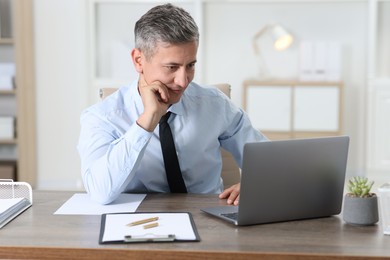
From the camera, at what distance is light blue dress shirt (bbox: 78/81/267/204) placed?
1720mm

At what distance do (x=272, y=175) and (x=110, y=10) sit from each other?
3.36m

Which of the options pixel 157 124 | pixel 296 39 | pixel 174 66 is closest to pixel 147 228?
pixel 157 124

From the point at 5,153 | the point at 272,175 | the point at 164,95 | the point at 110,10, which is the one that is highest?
the point at 110,10

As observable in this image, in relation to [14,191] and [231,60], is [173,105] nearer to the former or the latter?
[14,191]

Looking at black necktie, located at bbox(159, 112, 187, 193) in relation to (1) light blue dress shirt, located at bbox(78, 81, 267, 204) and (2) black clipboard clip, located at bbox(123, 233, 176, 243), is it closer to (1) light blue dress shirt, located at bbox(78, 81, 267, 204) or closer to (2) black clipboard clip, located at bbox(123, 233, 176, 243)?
(1) light blue dress shirt, located at bbox(78, 81, 267, 204)

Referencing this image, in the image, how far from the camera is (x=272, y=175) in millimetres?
1495

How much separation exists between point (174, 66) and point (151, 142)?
0.25 m

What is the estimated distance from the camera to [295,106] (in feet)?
14.7

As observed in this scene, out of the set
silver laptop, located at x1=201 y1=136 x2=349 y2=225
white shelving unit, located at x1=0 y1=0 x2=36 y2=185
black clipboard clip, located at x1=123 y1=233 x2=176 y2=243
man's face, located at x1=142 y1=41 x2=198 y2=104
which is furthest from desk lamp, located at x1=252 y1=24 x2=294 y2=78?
black clipboard clip, located at x1=123 y1=233 x2=176 y2=243

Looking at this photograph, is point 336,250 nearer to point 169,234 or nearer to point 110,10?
point 169,234

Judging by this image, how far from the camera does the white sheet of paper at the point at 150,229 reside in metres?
1.40

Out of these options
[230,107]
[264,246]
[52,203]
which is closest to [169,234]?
[264,246]

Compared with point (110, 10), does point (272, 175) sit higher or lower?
lower

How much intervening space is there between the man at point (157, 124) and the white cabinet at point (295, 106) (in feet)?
7.87
